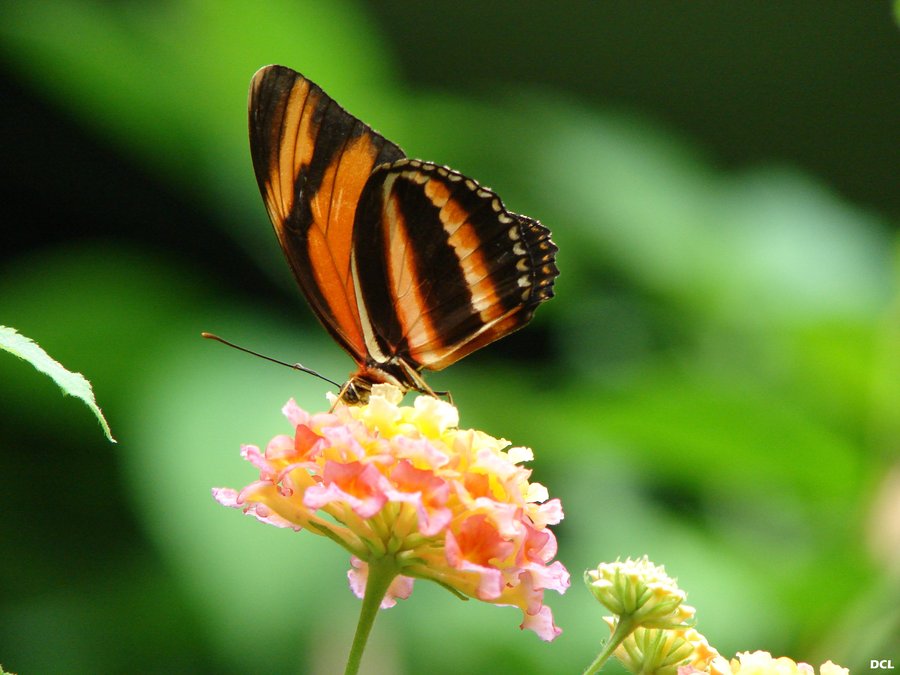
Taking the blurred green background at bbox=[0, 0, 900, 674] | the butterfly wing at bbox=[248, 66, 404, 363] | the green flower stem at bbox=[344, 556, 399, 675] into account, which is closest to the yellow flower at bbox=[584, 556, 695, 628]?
the green flower stem at bbox=[344, 556, 399, 675]

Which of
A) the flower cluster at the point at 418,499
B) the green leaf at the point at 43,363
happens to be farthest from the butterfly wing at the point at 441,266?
the green leaf at the point at 43,363

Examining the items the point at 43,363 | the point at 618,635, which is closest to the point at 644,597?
the point at 618,635

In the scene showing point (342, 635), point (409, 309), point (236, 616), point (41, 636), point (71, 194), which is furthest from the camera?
point (71, 194)

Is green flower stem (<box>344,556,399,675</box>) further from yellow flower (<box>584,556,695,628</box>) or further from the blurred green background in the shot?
the blurred green background

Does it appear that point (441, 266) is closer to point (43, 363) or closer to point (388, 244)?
point (388, 244)

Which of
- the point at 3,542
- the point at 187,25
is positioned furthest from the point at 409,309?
the point at 3,542

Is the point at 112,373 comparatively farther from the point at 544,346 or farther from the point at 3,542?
the point at 544,346
